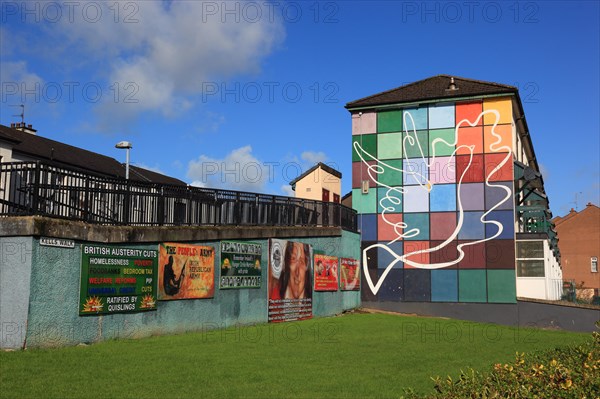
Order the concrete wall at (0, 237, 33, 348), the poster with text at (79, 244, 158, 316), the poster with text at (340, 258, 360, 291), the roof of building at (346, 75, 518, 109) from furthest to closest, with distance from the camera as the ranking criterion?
the roof of building at (346, 75, 518, 109) < the poster with text at (340, 258, 360, 291) < the poster with text at (79, 244, 158, 316) < the concrete wall at (0, 237, 33, 348)

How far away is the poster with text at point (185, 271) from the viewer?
16234 mm

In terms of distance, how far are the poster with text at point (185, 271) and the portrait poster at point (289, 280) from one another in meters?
3.93

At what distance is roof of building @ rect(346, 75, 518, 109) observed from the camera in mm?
30219

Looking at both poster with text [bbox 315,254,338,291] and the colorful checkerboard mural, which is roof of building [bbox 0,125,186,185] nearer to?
poster with text [bbox 315,254,338,291]

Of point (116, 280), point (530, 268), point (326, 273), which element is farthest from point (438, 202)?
point (116, 280)

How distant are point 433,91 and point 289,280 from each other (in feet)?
47.5

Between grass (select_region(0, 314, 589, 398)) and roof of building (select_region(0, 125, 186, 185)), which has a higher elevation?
roof of building (select_region(0, 125, 186, 185))

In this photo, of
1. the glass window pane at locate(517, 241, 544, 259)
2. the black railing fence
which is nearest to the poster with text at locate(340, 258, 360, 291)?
the black railing fence

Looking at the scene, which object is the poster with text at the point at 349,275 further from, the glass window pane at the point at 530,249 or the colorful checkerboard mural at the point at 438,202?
the glass window pane at the point at 530,249

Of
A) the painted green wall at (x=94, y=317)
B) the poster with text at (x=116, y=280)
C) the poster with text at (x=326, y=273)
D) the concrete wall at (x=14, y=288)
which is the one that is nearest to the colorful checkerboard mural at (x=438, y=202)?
the poster with text at (x=326, y=273)

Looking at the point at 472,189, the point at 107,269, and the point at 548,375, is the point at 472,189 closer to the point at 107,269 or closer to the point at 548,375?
the point at 107,269

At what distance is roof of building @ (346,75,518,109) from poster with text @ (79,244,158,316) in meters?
19.5

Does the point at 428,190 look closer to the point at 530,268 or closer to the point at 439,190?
the point at 439,190

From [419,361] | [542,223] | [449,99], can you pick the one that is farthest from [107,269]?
[542,223]
